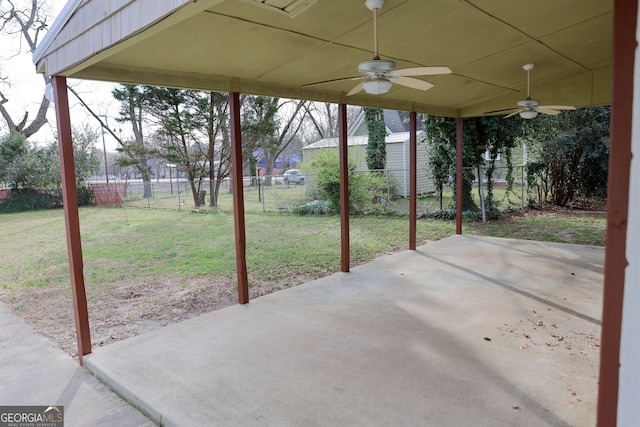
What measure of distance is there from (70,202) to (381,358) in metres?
2.74

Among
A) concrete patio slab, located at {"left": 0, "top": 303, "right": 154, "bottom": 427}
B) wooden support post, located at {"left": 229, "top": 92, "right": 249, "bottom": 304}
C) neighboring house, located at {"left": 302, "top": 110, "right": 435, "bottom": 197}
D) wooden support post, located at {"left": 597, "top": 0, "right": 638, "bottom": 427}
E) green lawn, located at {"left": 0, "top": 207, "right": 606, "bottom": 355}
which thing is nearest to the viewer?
wooden support post, located at {"left": 597, "top": 0, "right": 638, "bottom": 427}

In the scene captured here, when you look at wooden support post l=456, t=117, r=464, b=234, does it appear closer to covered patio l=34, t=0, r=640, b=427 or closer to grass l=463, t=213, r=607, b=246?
grass l=463, t=213, r=607, b=246

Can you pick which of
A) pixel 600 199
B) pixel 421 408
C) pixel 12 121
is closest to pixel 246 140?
pixel 600 199

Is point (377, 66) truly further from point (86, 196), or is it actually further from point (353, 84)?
point (86, 196)

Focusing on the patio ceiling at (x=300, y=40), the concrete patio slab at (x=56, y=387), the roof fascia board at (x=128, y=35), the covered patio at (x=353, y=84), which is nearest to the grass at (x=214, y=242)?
the covered patio at (x=353, y=84)

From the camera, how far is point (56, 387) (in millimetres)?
2977

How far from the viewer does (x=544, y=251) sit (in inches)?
256

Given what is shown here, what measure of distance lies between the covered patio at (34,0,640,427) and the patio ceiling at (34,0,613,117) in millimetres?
15

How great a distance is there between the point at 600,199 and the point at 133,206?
1579 centimetres

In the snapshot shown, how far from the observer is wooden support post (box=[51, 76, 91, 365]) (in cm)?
312

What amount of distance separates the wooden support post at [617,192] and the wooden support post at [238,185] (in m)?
3.47

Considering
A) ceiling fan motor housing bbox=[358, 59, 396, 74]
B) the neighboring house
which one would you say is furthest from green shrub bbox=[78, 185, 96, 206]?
ceiling fan motor housing bbox=[358, 59, 396, 74]

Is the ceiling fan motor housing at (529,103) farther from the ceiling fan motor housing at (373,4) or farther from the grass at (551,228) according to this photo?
the ceiling fan motor housing at (373,4)

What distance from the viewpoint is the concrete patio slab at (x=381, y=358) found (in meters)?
2.47
